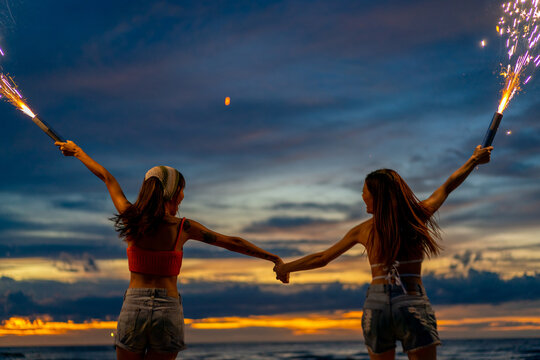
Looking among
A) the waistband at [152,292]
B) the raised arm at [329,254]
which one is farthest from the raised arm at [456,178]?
the waistband at [152,292]

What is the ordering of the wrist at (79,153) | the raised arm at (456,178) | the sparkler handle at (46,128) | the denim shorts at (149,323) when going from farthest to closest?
1. the sparkler handle at (46,128)
2. the wrist at (79,153)
3. the raised arm at (456,178)
4. the denim shorts at (149,323)

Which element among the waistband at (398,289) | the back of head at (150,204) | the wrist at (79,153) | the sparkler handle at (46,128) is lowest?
the waistband at (398,289)

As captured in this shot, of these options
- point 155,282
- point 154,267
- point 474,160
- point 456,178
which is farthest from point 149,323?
point 474,160

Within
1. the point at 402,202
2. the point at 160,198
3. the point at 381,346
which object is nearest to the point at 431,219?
the point at 402,202

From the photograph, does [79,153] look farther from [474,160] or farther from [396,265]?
[474,160]

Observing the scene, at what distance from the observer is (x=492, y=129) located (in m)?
7.86

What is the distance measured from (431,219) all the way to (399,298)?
1117 millimetres

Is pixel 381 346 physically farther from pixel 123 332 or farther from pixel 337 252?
pixel 123 332

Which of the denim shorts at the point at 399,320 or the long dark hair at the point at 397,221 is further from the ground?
the long dark hair at the point at 397,221

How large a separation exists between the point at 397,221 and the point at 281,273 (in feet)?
9.46

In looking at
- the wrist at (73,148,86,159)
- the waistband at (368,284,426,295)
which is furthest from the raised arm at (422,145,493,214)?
the wrist at (73,148,86,159)

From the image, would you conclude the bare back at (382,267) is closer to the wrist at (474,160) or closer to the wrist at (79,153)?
the wrist at (474,160)

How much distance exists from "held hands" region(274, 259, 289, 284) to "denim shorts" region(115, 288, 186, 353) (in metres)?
2.64

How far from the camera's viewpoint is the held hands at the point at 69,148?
8023 millimetres
